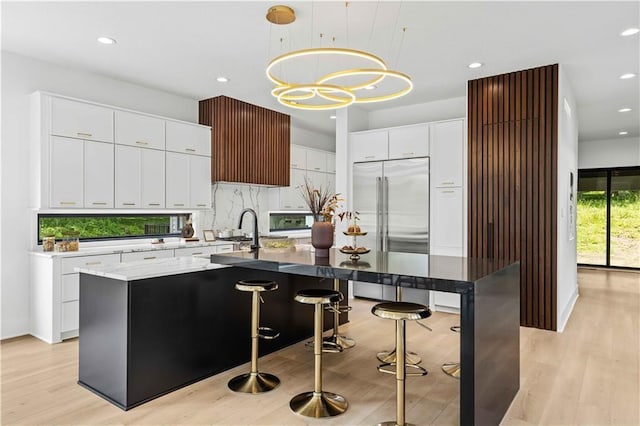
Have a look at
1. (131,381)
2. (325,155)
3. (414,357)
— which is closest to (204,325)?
(131,381)

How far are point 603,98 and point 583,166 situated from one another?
382 cm

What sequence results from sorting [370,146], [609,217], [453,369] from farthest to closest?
[609,217] → [370,146] → [453,369]

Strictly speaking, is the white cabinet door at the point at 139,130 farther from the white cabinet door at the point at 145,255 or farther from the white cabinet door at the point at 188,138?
the white cabinet door at the point at 145,255

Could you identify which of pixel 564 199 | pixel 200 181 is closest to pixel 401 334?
pixel 564 199

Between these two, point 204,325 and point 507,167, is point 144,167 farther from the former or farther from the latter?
point 507,167

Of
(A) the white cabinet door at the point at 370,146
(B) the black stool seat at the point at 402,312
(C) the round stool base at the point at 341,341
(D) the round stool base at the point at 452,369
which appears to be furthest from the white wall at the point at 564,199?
(B) the black stool seat at the point at 402,312

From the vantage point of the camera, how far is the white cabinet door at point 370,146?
19.5 feet

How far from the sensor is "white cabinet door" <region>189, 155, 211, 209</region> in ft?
18.4

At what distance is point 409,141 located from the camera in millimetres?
5734

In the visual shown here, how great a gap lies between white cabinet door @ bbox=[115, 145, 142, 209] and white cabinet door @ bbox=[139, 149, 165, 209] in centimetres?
5

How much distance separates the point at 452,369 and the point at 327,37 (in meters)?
3.08

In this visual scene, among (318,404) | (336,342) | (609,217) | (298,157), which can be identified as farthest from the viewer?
(609,217)

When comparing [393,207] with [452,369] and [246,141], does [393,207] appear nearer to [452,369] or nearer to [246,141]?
[246,141]

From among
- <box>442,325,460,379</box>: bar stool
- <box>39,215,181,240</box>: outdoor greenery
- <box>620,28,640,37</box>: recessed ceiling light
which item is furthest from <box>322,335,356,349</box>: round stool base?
<box>620,28,640,37</box>: recessed ceiling light
